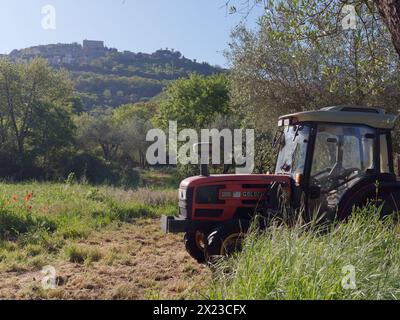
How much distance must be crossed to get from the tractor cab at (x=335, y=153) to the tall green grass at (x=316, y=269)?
129 centimetres

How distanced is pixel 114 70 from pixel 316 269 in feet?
223

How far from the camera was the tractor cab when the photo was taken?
5.22m

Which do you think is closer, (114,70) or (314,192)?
(314,192)

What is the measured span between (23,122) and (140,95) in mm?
35572

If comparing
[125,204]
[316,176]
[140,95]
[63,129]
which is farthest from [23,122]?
[140,95]

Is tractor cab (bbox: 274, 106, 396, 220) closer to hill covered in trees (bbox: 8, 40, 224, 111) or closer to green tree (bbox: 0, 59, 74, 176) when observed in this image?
green tree (bbox: 0, 59, 74, 176)

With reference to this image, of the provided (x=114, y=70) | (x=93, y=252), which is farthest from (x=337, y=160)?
(x=114, y=70)

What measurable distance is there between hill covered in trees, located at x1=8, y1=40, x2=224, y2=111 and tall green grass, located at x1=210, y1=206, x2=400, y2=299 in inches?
2117

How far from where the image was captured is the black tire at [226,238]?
4871mm

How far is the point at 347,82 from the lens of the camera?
9586 millimetres

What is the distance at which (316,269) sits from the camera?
3.22 metres

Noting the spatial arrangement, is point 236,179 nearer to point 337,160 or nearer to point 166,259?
point 337,160

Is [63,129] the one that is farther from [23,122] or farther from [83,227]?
[83,227]
